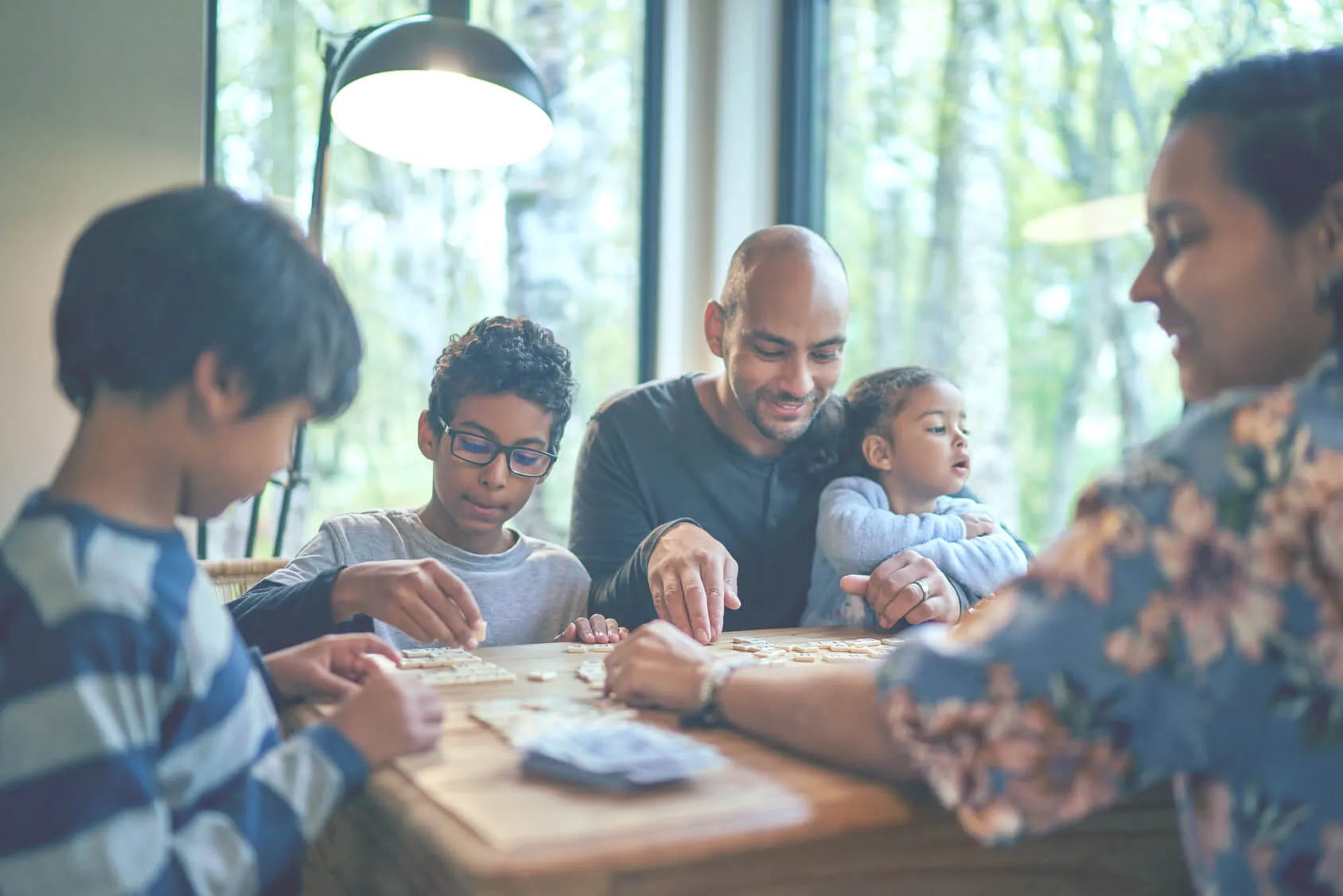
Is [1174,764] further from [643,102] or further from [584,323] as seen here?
[643,102]

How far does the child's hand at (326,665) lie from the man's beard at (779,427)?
116cm

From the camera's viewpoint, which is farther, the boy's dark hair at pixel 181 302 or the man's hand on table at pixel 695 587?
the man's hand on table at pixel 695 587

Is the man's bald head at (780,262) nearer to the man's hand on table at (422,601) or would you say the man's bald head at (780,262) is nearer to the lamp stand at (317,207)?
the lamp stand at (317,207)

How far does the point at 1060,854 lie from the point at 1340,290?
1.97 feet

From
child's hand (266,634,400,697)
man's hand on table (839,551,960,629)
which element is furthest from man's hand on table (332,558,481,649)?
man's hand on table (839,551,960,629)

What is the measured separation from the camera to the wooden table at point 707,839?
2.71 feet

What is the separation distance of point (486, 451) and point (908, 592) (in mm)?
798

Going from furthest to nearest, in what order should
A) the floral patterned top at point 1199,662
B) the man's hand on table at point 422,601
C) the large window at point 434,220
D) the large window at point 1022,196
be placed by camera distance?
the large window at point 434,220 < the large window at point 1022,196 < the man's hand on table at point 422,601 < the floral patterned top at point 1199,662

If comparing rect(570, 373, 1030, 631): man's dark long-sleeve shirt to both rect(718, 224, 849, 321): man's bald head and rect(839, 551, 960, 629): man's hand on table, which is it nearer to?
rect(718, 224, 849, 321): man's bald head

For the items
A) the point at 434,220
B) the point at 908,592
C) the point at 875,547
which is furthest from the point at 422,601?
the point at 434,220

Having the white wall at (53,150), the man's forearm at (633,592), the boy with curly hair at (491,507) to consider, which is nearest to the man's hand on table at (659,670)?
the boy with curly hair at (491,507)

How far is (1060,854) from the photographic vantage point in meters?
1.07

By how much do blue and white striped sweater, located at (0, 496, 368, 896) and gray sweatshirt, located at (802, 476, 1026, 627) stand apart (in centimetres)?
122

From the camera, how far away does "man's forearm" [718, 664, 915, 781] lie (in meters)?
0.99
